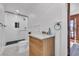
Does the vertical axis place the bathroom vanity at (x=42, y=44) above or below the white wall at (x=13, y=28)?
below

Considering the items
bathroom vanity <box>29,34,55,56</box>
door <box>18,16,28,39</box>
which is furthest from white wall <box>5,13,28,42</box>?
bathroom vanity <box>29,34,55,56</box>

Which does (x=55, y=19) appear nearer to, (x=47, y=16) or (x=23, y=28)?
(x=47, y=16)

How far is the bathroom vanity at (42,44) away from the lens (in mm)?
1381

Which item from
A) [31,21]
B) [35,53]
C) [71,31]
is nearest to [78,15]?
[71,31]

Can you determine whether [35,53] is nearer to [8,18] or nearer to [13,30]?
[13,30]

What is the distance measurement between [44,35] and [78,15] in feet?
1.60

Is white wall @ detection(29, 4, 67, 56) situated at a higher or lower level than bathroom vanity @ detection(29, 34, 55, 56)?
higher

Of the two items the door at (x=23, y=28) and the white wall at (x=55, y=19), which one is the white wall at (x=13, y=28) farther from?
the white wall at (x=55, y=19)

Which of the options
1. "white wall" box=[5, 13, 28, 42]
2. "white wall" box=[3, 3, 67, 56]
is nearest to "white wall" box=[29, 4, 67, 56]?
"white wall" box=[3, 3, 67, 56]

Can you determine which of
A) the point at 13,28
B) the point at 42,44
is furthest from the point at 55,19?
the point at 13,28

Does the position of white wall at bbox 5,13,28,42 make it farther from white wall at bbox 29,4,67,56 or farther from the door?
white wall at bbox 29,4,67,56

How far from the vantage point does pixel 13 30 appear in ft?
4.51

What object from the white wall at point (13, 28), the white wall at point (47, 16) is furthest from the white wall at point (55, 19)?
the white wall at point (13, 28)

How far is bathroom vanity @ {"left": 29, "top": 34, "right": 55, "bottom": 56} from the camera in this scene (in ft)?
4.53
